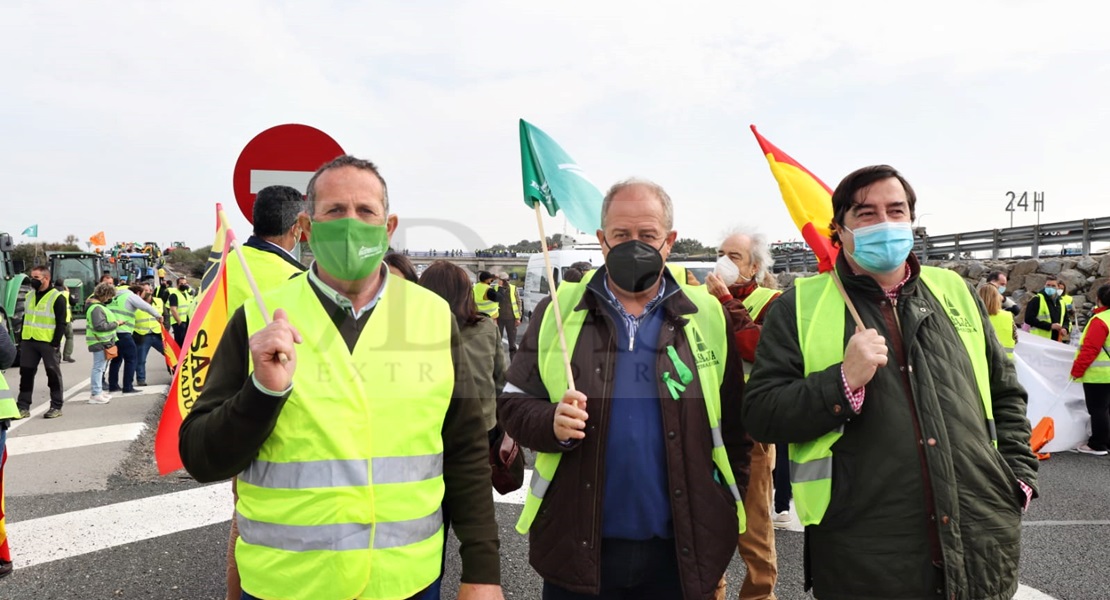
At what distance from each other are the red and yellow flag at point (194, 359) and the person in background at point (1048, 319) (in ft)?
35.5

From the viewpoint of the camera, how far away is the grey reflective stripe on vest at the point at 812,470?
217 centimetres

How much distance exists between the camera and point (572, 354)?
7.79 feet

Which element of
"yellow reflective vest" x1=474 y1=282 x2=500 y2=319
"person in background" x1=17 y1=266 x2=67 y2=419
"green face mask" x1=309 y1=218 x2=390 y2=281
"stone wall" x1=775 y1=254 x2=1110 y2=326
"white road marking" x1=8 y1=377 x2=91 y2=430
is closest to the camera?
"green face mask" x1=309 y1=218 x2=390 y2=281

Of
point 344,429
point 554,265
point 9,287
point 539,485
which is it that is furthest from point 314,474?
point 9,287

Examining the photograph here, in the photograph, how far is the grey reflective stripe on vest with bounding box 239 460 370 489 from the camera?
1.77 metres

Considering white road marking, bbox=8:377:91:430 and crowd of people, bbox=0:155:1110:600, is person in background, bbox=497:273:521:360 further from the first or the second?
crowd of people, bbox=0:155:1110:600

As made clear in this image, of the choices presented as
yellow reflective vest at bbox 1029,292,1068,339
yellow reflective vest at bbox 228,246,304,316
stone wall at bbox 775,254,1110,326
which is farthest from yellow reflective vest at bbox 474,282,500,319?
yellow reflective vest at bbox 228,246,304,316

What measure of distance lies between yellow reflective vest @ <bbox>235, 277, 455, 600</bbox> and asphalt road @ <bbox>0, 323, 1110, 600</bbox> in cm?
246

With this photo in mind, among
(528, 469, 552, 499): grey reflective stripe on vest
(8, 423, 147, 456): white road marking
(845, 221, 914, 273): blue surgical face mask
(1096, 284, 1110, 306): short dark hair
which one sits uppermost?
(845, 221, 914, 273): blue surgical face mask

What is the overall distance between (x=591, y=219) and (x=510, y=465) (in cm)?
127

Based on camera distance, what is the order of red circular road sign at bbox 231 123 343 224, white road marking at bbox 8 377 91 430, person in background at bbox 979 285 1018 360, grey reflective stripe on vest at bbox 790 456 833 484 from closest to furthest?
grey reflective stripe on vest at bbox 790 456 833 484 → red circular road sign at bbox 231 123 343 224 → person in background at bbox 979 285 1018 360 → white road marking at bbox 8 377 91 430

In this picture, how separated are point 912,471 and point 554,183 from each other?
174 centimetres

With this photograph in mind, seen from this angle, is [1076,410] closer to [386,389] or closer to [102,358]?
[386,389]

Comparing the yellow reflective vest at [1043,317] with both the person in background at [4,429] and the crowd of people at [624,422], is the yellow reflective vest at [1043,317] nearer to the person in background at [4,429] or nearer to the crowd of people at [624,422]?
the crowd of people at [624,422]
